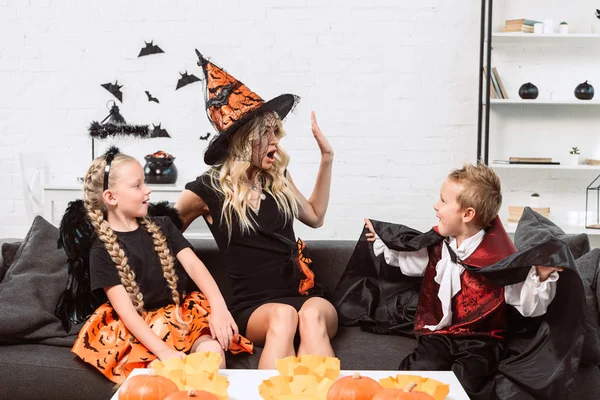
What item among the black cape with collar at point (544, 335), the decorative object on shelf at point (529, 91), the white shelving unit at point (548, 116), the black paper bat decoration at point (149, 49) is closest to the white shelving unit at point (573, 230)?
the white shelving unit at point (548, 116)

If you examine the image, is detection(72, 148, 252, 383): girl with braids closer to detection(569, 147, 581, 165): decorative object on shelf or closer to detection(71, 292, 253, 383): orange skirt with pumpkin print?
detection(71, 292, 253, 383): orange skirt with pumpkin print

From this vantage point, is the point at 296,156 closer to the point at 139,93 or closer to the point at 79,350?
the point at 139,93

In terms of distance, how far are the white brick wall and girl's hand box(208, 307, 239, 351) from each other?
2.32 m

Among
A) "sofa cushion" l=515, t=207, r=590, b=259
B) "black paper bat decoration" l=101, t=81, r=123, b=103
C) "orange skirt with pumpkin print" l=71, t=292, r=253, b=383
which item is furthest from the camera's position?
"black paper bat decoration" l=101, t=81, r=123, b=103

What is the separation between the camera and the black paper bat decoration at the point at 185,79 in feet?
15.0

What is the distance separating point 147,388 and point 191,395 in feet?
0.39

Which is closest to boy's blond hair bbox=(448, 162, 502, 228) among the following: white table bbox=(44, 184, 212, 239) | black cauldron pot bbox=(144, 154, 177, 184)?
white table bbox=(44, 184, 212, 239)

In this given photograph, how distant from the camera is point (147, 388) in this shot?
4.79 ft

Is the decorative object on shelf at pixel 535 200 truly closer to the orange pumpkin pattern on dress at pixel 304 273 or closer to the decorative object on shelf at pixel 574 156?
the decorative object on shelf at pixel 574 156

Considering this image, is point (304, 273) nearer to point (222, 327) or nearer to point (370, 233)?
point (370, 233)

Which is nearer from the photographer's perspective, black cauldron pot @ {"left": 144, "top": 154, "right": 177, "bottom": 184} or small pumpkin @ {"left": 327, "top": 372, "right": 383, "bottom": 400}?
small pumpkin @ {"left": 327, "top": 372, "right": 383, "bottom": 400}

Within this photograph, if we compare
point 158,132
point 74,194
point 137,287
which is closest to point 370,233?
point 137,287

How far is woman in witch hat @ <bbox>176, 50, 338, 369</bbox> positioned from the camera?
253cm

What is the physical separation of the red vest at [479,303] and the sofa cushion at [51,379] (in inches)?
39.4
